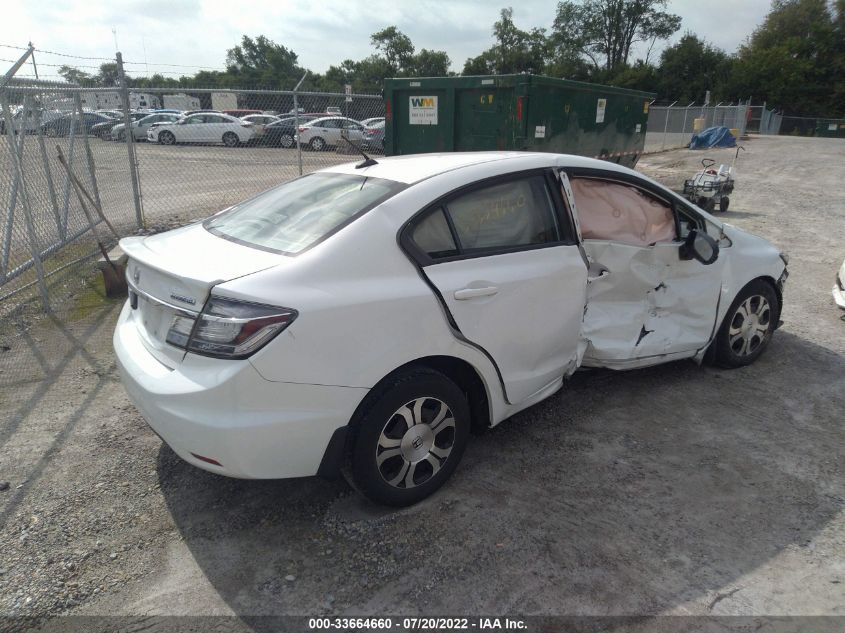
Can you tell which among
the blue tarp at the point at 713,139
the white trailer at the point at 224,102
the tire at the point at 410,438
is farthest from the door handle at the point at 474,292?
the blue tarp at the point at 713,139

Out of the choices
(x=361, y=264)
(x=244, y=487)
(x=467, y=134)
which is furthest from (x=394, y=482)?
(x=467, y=134)

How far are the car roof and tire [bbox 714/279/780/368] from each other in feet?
5.20

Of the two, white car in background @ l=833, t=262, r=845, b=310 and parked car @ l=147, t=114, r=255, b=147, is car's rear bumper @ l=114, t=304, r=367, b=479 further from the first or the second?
parked car @ l=147, t=114, r=255, b=147

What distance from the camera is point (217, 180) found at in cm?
1291

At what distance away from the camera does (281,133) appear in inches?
642

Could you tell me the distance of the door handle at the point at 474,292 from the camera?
2879 millimetres

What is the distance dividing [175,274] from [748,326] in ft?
13.3

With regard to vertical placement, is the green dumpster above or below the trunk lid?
above

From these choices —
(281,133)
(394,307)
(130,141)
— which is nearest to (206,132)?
(281,133)

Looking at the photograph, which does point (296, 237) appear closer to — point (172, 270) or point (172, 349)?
point (172, 270)

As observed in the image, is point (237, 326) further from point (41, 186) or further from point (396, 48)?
point (396, 48)

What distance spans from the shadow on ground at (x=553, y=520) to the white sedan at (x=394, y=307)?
31 centimetres

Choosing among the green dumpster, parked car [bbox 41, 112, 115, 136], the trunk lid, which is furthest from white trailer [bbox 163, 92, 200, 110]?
the trunk lid

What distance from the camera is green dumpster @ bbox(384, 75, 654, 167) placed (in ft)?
30.8
